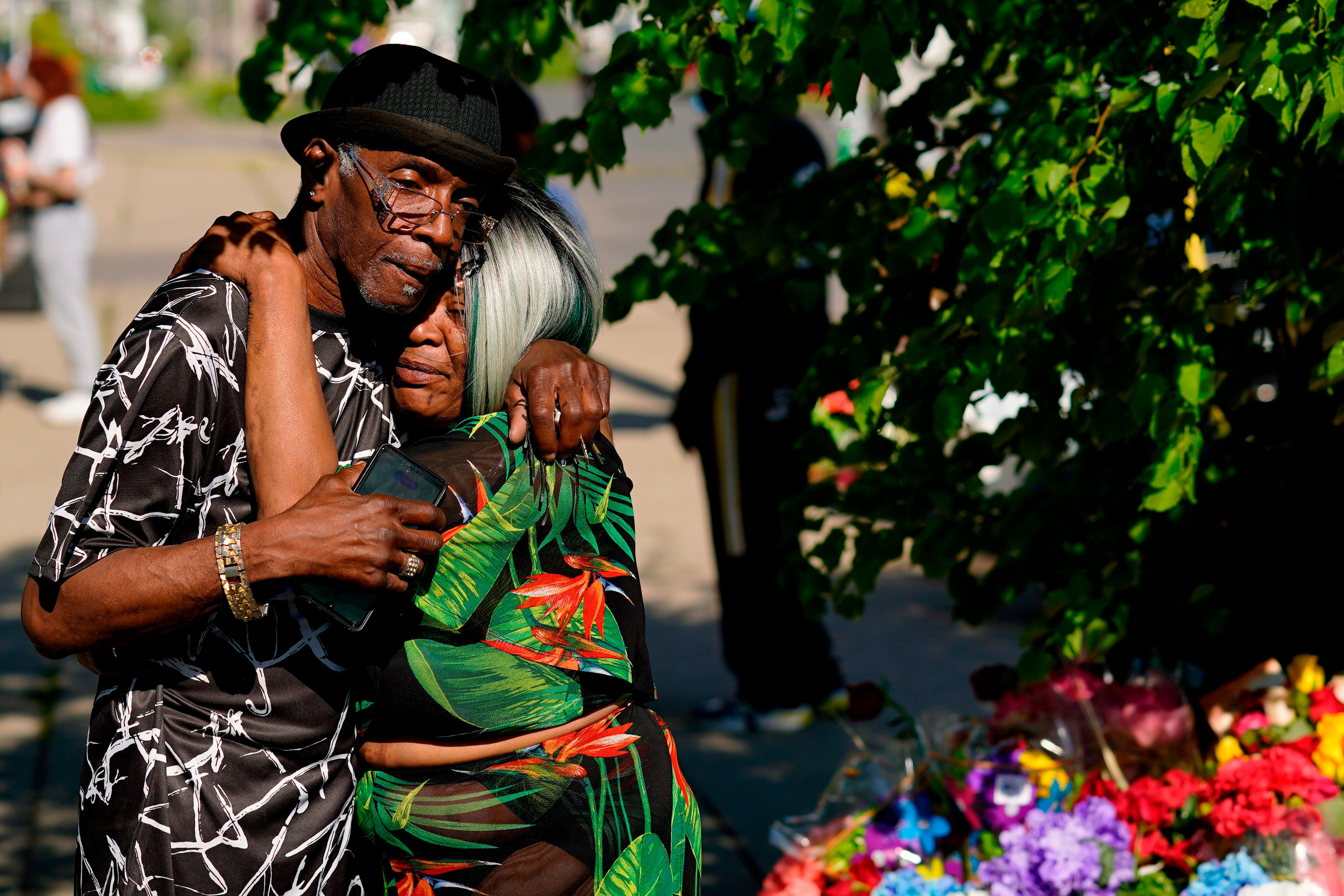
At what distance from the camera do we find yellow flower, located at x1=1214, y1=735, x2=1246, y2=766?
286cm

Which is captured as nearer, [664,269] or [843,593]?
[664,269]

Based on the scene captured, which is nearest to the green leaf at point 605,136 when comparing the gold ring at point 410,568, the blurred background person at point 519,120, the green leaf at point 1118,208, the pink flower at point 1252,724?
the blurred background person at point 519,120

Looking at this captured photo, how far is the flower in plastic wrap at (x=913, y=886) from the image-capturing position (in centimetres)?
281

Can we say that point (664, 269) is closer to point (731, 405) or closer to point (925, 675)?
point (731, 405)

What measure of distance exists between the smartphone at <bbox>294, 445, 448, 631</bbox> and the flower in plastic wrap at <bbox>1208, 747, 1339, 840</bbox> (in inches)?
68.4

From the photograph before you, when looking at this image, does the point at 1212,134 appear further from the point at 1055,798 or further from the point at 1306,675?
the point at 1055,798

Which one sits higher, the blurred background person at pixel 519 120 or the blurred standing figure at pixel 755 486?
the blurred background person at pixel 519 120

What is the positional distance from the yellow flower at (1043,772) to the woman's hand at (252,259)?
1865mm

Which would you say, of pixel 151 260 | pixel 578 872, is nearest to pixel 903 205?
pixel 578 872

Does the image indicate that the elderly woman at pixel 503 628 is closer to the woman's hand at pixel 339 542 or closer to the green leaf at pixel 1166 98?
the woman's hand at pixel 339 542

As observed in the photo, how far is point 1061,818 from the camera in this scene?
2.79 meters

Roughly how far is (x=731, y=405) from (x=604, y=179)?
15.0 metres

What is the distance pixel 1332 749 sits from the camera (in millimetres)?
2789

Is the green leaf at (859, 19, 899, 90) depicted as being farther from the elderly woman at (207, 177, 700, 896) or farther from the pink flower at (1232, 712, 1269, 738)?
the pink flower at (1232, 712, 1269, 738)
